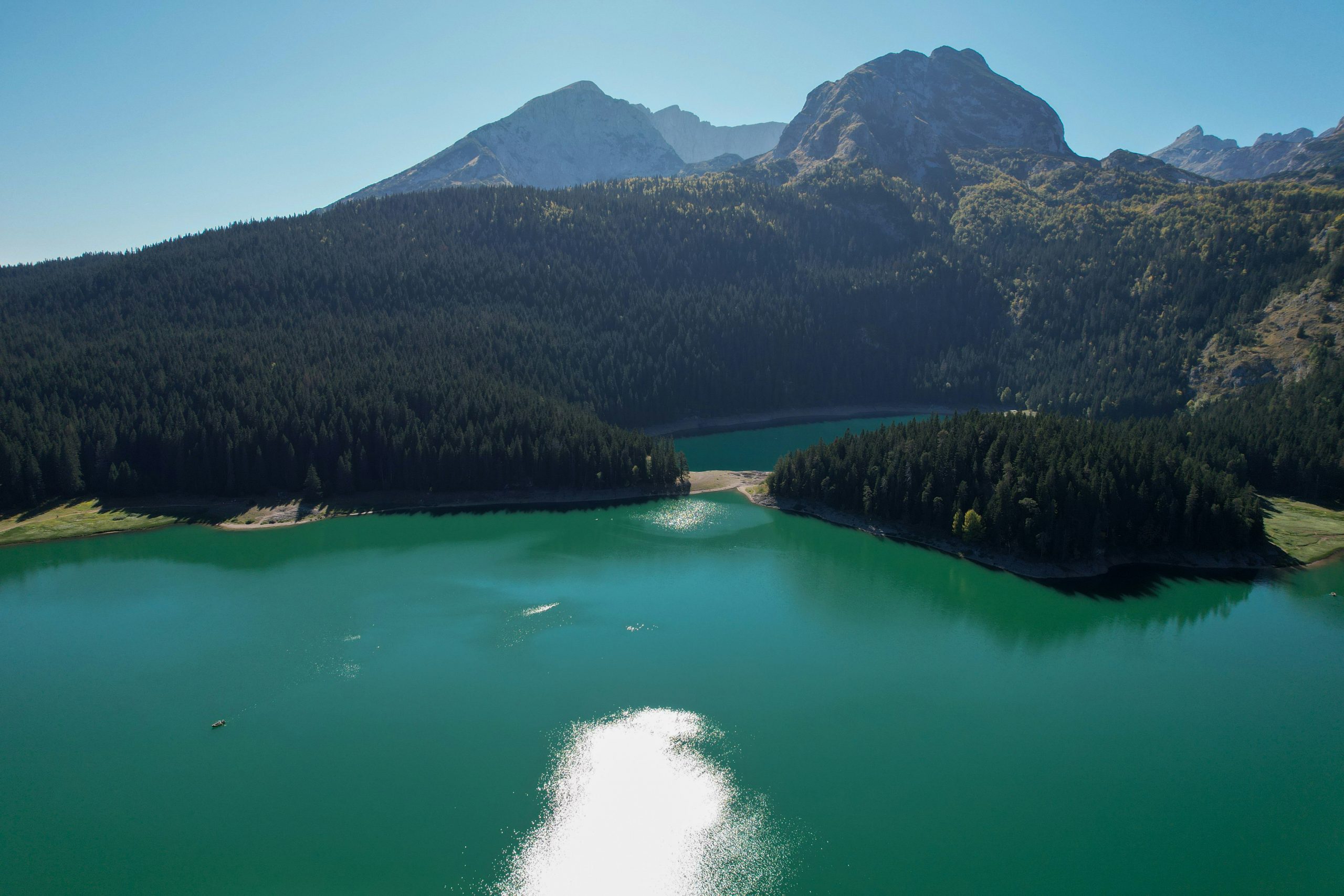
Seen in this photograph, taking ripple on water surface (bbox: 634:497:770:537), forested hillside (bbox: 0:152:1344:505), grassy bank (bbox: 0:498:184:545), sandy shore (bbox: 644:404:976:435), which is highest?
forested hillside (bbox: 0:152:1344:505)

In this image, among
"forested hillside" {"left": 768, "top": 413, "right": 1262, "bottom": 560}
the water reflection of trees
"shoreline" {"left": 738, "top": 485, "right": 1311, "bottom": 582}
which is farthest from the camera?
"forested hillside" {"left": 768, "top": 413, "right": 1262, "bottom": 560}

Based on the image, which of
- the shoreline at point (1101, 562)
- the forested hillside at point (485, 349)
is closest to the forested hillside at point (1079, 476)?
the shoreline at point (1101, 562)

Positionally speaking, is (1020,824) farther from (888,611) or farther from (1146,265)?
(1146,265)

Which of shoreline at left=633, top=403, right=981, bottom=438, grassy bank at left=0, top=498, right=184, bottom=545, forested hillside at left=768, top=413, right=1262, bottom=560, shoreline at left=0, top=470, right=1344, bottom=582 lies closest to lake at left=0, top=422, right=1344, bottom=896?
shoreline at left=0, top=470, right=1344, bottom=582

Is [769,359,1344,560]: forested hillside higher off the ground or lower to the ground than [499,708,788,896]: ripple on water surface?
higher

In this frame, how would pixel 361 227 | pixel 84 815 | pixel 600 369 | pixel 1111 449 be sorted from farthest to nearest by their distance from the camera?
pixel 361 227
pixel 600 369
pixel 1111 449
pixel 84 815

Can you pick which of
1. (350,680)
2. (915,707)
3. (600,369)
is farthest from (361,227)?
(915,707)

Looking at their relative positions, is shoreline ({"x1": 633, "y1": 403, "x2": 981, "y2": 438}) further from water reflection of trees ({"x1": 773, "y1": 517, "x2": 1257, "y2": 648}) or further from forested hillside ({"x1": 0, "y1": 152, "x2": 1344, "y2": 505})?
water reflection of trees ({"x1": 773, "y1": 517, "x2": 1257, "y2": 648})

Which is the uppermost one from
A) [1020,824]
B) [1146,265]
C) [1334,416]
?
[1146,265]
